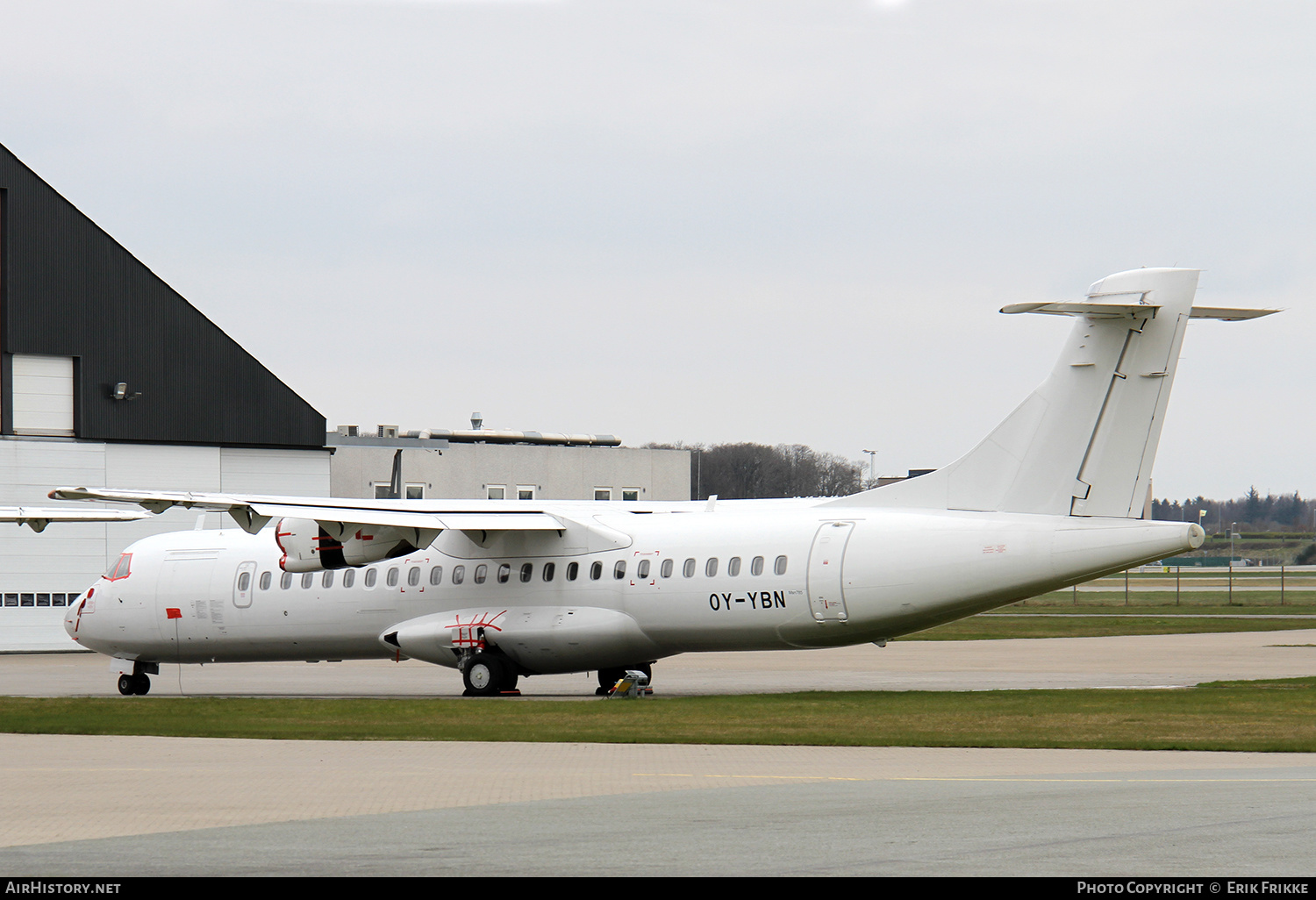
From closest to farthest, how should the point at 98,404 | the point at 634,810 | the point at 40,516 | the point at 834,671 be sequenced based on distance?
the point at 634,810 → the point at 40,516 → the point at 834,671 → the point at 98,404

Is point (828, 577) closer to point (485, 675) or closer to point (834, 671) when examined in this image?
point (485, 675)

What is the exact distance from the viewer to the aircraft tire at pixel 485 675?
26.9 m

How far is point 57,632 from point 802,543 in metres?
27.0

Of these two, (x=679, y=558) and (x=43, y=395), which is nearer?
(x=679, y=558)

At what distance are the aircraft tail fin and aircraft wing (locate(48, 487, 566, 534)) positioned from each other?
26.2 feet

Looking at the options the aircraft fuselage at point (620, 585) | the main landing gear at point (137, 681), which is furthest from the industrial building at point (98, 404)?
the main landing gear at point (137, 681)

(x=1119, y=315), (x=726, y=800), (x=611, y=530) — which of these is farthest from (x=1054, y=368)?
(x=726, y=800)

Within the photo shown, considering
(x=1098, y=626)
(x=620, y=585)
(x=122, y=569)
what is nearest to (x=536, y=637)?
(x=620, y=585)

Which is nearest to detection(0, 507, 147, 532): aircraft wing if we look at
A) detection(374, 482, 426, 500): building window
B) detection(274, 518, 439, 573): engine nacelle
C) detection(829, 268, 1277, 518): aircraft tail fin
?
detection(274, 518, 439, 573): engine nacelle

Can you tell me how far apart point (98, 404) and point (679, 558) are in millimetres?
25054

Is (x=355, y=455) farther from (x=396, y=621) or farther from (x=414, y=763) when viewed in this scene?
(x=414, y=763)

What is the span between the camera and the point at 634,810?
1222 centimetres

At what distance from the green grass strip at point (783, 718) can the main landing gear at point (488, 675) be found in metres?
1.22
